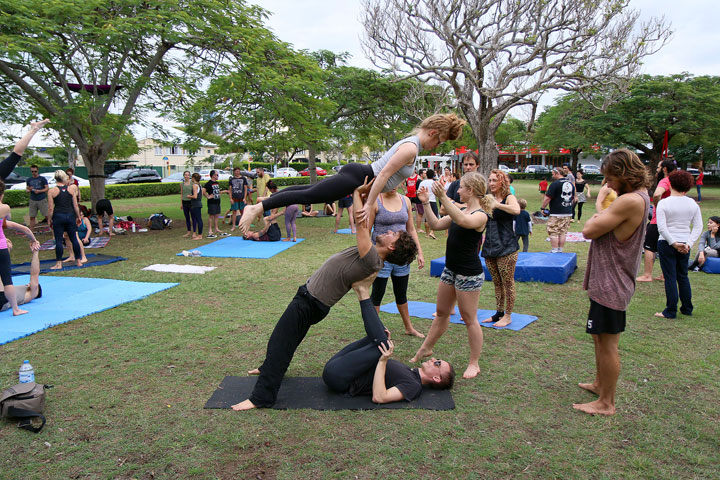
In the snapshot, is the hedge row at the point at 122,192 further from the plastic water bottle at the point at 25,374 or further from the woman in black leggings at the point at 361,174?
the woman in black leggings at the point at 361,174

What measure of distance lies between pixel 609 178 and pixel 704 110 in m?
21.8

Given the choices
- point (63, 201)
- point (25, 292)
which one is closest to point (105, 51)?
point (63, 201)

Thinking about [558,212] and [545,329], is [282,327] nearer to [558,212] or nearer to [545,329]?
[545,329]

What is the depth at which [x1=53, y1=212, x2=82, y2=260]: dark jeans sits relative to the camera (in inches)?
347

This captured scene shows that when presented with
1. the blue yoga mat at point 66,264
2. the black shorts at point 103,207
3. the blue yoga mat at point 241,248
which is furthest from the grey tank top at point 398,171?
the black shorts at point 103,207

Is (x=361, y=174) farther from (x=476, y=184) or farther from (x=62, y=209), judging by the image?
(x=62, y=209)

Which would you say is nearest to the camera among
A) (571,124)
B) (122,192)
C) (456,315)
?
(456,315)

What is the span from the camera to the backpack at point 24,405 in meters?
3.21

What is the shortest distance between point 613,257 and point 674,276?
315cm

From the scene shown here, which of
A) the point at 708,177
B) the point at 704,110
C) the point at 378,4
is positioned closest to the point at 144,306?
the point at 378,4

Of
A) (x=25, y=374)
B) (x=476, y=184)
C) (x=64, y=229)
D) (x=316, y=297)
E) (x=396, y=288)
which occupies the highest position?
(x=476, y=184)

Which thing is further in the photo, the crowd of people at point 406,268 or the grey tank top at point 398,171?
the grey tank top at point 398,171

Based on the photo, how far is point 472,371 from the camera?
4.11m

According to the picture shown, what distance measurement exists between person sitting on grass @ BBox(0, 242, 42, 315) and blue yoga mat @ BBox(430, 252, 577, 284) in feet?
19.0
